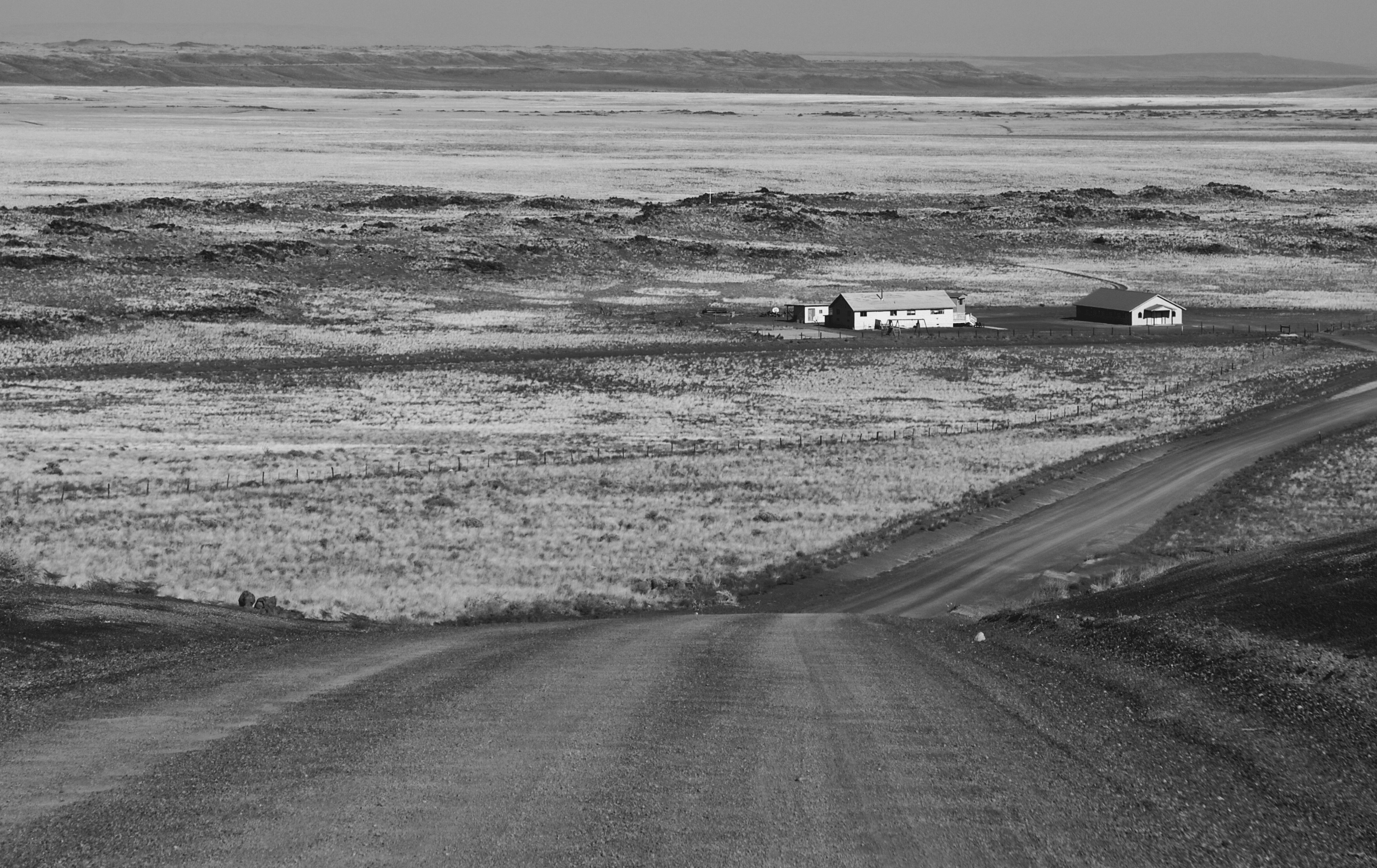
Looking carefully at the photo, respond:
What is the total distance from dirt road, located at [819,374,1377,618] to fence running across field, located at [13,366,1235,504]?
8.40 metres

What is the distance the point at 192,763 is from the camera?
1077 cm

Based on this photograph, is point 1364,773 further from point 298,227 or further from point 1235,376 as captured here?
point 298,227

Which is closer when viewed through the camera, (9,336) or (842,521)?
(842,521)

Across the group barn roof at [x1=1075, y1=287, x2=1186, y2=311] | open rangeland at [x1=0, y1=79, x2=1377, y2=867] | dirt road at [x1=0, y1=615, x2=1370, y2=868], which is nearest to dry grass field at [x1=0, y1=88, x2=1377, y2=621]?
open rangeland at [x1=0, y1=79, x2=1377, y2=867]

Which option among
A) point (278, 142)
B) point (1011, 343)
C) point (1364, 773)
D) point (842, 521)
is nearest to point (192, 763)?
point (1364, 773)

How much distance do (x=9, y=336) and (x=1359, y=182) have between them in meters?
137

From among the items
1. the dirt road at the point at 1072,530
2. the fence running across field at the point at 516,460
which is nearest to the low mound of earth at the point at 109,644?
the dirt road at the point at 1072,530

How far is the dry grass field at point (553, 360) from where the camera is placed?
29.0 metres

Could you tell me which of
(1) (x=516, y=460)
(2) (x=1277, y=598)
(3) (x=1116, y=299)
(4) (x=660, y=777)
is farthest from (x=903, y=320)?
(4) (x=660, y=777)

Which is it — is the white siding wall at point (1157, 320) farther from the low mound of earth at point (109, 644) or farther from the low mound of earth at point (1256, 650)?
the low mound of earth at point (109, 644)

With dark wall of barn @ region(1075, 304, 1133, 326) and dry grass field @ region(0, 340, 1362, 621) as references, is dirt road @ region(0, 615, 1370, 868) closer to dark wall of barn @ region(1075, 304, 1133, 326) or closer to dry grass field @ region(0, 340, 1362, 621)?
dry grass field @ region(0, 340, 1362, 621)

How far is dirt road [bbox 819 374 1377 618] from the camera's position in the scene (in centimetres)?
2416

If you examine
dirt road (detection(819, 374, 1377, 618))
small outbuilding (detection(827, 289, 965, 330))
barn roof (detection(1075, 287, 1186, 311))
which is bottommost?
dirt road (detection(819, 374, 1377, 618))

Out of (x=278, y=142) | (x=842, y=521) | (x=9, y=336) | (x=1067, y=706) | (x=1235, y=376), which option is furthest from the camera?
(x=278, y=142)
